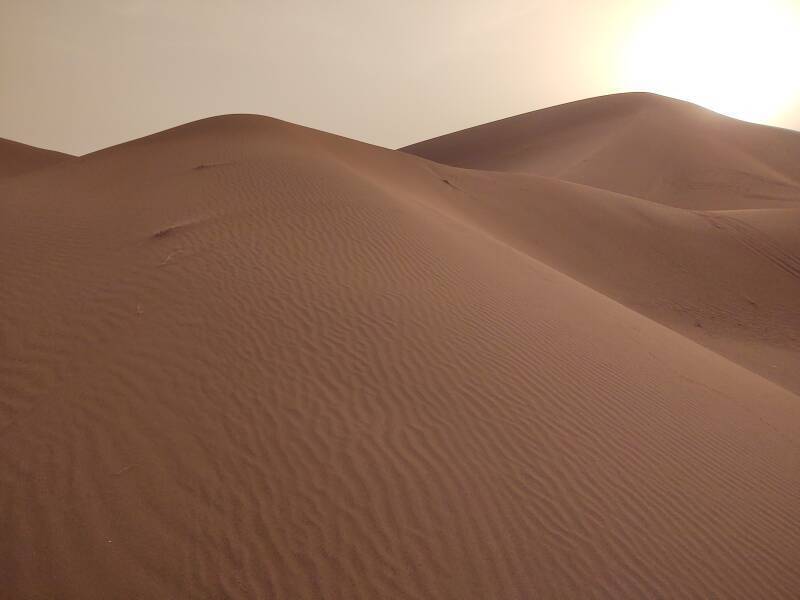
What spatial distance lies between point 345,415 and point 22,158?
22685mm

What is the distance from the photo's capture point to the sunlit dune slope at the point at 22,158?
687 inches

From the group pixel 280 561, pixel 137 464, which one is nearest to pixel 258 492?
pixel 280 561

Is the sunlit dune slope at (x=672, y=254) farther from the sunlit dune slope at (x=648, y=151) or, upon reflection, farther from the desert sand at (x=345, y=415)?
the sunlit dune slope at (x=648, y=151)

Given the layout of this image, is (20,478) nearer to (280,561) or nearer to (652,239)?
(280,561)

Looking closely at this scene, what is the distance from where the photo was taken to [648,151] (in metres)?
28.5

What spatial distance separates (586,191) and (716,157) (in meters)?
16.7

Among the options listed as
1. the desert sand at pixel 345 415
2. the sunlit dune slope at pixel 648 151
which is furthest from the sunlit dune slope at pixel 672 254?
the sunlit dune slope at pixel 648 151

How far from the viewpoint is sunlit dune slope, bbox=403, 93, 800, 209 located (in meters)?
23.0

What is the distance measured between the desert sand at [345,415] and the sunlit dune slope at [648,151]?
17.6 m

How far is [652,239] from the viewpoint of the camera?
480 inches

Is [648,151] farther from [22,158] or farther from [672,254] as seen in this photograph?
[22,158]

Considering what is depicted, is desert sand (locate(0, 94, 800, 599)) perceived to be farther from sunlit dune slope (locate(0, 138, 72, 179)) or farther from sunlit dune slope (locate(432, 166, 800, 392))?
sunlit dune slope (locate(0, 138, 72, 179))

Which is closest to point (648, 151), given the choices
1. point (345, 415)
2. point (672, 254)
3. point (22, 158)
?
point (672, 254)

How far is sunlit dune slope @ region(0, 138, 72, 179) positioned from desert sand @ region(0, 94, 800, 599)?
1182cm
